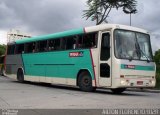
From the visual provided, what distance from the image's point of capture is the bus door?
742 inches

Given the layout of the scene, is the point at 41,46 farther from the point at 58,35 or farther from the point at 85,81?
the point at 85,81

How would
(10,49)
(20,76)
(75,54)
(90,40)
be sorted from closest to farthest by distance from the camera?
(90,40) → (75,54) → (20,76) → (10,49)

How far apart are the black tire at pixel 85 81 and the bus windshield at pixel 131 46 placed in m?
2.50

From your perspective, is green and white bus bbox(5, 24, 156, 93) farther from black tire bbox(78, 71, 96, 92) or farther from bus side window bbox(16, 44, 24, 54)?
bus side window bbox(16, 44, 24, 54)

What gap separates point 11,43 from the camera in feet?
99.8

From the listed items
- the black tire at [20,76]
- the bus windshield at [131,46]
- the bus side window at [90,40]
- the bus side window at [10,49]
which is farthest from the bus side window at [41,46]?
the bus windshield at [131,46]

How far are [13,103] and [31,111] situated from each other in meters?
2.38

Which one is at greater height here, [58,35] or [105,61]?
[58,35]

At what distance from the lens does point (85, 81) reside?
2062cm

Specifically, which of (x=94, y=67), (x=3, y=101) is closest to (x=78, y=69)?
(x=94, y=67)

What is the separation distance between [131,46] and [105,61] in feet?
4.72

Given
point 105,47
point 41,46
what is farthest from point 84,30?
point 41,46

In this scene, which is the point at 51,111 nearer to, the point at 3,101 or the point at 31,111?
the point at 31,111

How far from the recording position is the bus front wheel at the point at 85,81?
20247mm
